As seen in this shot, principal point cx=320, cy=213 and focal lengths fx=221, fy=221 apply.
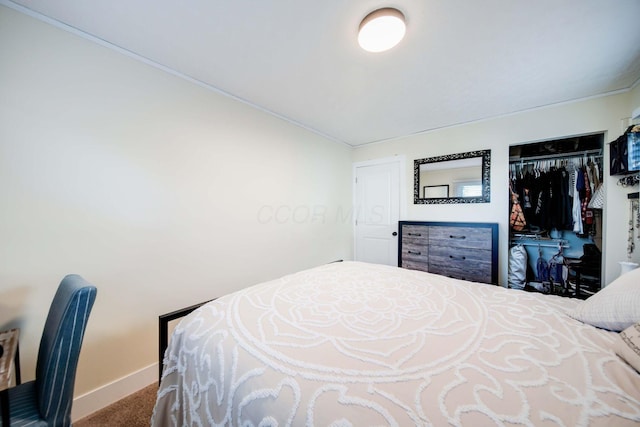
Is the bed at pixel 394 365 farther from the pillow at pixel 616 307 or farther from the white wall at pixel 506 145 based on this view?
the white wall at pixel 506 145

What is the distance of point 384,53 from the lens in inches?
64.0

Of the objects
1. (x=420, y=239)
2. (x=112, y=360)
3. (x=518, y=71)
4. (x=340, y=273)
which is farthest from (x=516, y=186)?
(x=112, y=360)

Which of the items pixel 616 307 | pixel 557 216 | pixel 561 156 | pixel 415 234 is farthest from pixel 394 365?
pixel 561 156

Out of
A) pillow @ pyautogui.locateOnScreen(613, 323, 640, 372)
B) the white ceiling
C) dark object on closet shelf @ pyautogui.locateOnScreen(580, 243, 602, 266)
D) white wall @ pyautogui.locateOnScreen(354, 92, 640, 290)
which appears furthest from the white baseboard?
dark object on closet shelf @ pyautogui.locateOnScreen(580, 243, 602, 266)

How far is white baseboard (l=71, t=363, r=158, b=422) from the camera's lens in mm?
1431

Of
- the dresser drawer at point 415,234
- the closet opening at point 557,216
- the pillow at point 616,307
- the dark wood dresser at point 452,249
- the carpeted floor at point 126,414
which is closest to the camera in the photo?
the pillow at point 616,307

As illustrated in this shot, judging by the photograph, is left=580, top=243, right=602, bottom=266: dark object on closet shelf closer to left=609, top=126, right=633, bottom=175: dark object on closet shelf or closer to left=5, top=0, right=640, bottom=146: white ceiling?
left=609, top=126, right=633, bottom=175: dark object on closet shelf

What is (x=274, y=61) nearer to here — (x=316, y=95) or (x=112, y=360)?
(x=316, y=95)

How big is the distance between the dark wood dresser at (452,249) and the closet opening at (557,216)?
565 millimetres

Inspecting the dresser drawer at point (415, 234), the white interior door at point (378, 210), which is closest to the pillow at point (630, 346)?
the dresser drawer at point (415, 234)

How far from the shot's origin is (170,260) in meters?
1.83

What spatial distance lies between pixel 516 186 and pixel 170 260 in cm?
430

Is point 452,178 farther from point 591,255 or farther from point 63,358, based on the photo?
point 63,358

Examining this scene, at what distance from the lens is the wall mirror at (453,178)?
2.76m
